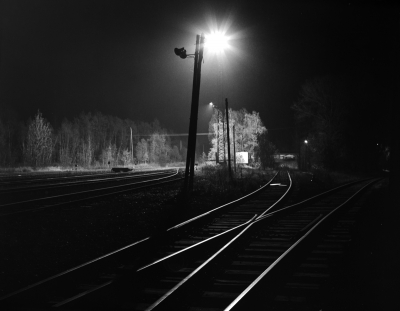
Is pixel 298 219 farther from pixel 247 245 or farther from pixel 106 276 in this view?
pixel 106 276

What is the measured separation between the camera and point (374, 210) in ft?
54.5

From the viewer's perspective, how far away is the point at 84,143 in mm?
104562

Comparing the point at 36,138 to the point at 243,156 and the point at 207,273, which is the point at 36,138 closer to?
the point at 243,156

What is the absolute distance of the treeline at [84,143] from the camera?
238 ft

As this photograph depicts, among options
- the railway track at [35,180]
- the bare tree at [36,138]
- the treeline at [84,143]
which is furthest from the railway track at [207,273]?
the treeline at [84,143]

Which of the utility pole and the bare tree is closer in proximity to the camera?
the utility pole

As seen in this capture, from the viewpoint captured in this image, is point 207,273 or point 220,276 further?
point 207,273

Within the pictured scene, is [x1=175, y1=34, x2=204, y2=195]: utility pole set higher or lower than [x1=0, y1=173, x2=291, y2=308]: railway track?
higher

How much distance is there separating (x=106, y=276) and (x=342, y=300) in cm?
345

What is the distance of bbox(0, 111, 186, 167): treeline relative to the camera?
7244 cm

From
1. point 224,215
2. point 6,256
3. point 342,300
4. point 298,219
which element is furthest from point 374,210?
point 6,256

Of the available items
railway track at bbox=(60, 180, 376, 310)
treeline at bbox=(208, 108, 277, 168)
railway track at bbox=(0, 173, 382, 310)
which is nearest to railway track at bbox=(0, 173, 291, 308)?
railway track at bbox=(0, 173, 382, 310)

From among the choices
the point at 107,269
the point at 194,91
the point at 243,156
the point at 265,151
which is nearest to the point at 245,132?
the point at 265,151

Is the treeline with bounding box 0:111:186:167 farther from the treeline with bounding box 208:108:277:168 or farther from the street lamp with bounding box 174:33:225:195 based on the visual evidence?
the street lamp with bounding box 174:33:225:195
